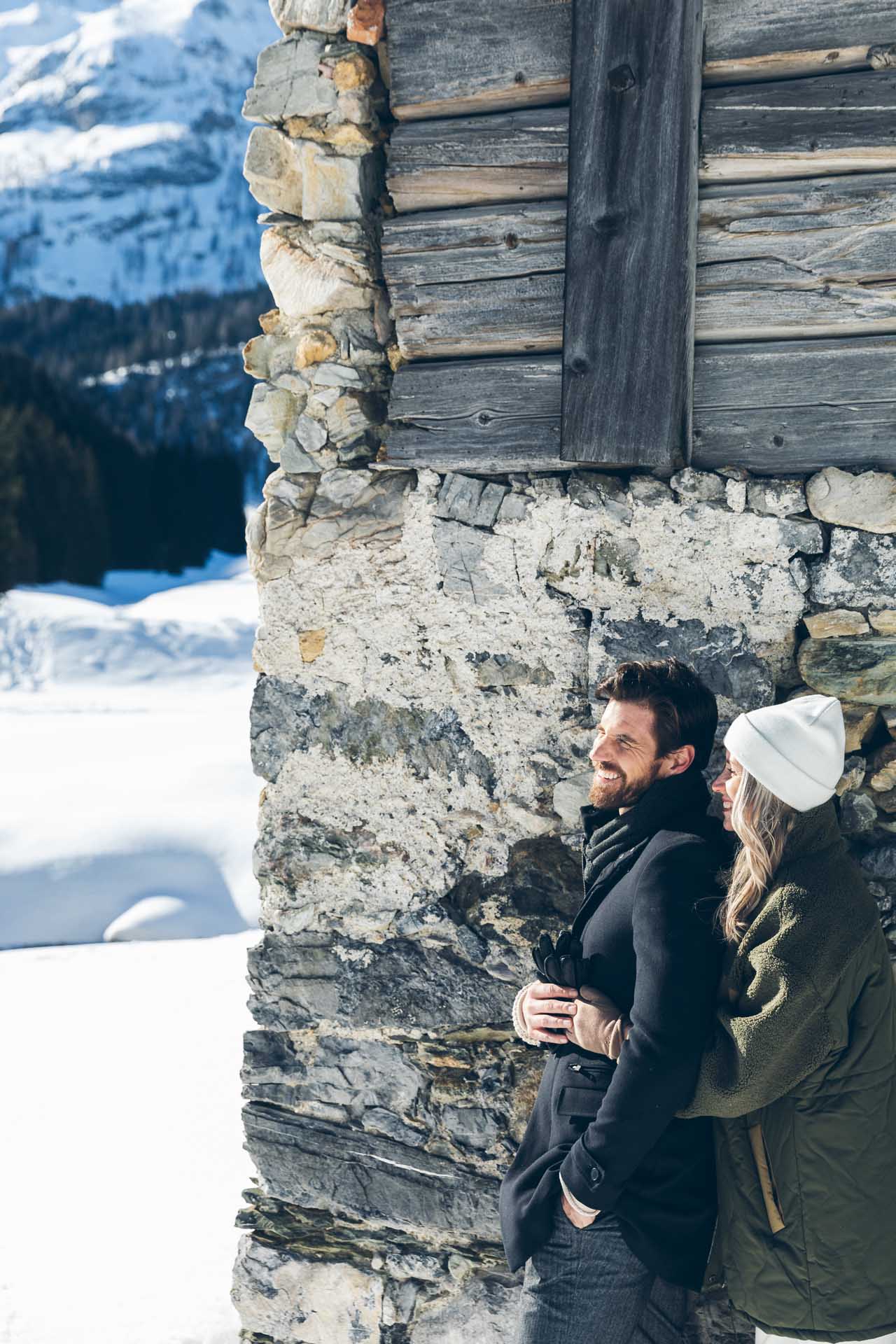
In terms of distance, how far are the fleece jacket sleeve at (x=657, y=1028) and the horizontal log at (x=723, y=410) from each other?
96 centimetres

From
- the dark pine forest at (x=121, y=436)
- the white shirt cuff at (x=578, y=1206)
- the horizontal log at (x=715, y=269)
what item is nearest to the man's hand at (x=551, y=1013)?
the white shirt cuff at (x=578, y=1206)

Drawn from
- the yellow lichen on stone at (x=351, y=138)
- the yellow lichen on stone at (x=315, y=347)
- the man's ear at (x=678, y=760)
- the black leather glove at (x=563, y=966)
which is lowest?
the black leather glove at (x=563, y=966)

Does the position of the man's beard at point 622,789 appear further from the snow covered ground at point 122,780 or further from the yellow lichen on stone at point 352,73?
the snow covered ground at point 122,780

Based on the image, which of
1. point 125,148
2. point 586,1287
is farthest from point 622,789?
point 125,148

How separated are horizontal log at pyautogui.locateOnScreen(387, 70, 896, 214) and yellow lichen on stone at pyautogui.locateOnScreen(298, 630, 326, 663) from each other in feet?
3.15

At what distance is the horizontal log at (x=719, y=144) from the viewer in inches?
84.4

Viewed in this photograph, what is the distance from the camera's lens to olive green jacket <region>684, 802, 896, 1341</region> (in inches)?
64.6

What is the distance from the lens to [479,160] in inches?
93.5

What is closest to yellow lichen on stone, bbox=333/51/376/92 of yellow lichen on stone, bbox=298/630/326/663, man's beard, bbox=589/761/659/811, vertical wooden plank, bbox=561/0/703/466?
vertical wooden plank, bbox=561/0/703/466

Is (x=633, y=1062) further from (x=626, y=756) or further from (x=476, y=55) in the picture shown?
(x=476, y=55)

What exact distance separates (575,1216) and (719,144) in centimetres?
199

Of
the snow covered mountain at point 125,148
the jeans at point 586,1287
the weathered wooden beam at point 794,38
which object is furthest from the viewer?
the snow covered mountain at point 125,148

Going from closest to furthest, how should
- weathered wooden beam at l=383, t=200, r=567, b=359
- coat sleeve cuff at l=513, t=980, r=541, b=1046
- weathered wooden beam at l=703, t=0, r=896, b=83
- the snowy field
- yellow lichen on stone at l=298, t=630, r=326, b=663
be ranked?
coat sleeve cuff at l=513, t=980, r=541, b=1046, weathered wooden beam at l=703, t=0, r=896, b=83, weathered wooden beam at l=383, t=200, r=567, b=359, yellow lichen on stone at l=298, t=630, r=326, b=663, the snowy field

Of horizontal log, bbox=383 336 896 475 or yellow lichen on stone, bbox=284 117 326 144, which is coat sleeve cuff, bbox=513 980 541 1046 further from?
yellow lichen on stone, bbox=284 117 326 144
